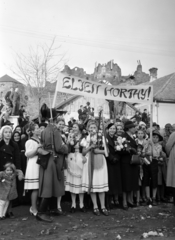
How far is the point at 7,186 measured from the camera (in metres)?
5.14

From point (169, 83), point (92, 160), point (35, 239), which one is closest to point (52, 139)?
point (92, 160)

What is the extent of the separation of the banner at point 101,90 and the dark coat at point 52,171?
1.40 metres

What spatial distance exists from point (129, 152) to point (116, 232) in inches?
78.2

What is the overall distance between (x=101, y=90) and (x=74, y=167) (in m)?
2.06

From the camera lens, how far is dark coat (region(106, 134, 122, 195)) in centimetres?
582

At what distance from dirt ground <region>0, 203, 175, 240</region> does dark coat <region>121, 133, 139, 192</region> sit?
54cm

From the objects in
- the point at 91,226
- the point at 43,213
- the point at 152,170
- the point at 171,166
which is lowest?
the point at 91,226

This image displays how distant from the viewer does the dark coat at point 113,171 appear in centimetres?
582

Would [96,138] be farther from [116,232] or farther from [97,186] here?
[116,232]

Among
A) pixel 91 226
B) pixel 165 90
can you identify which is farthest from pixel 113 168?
pixel 165 90

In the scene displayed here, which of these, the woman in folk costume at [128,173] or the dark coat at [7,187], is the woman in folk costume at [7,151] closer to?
the dark coat at [7,187]

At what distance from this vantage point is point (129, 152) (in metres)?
5.98

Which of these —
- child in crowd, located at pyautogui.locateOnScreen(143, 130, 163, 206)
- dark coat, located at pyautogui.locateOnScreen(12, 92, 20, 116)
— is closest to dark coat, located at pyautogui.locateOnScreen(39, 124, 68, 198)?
child in crowd, located at pyautogui.locateOnScreen(143, 130, 163, 206)

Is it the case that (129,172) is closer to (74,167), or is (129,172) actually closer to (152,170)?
(152,170)
